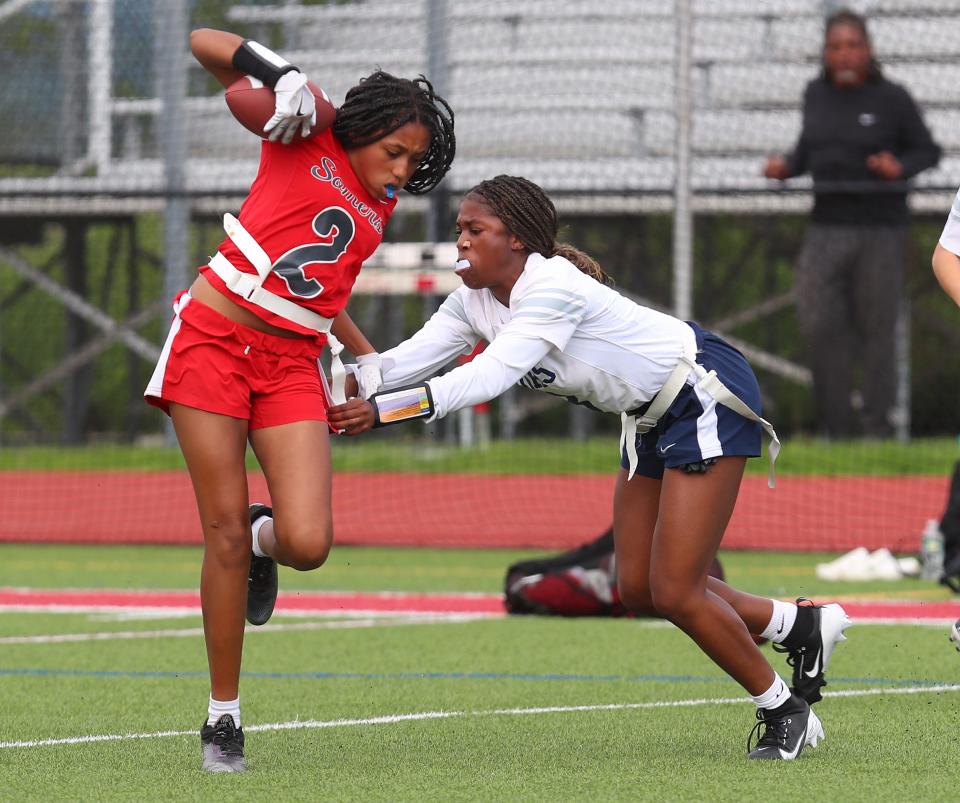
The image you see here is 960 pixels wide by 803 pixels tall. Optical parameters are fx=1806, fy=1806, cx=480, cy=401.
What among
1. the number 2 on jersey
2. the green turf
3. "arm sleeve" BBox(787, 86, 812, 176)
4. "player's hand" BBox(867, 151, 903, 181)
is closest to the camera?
the number 2 on jersey

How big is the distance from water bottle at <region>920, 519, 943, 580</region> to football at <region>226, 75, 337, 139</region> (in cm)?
563

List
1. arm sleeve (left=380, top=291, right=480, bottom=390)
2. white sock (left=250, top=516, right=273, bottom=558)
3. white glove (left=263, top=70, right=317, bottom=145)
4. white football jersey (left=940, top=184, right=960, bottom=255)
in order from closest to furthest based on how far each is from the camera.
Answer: white glove (left=263, top=70, right=317, bottom=145), white sock (left=250, top=516, right=273, bottom=558), arm sleeve (left=380, top=291, right=480, bottom=390), white football jersey (left=940, top=184, right=960, bottom=255)

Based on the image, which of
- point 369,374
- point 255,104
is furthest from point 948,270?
point 255,104

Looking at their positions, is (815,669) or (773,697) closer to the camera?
(773,697)

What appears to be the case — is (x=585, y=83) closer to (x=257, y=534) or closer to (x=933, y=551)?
(x=933, y=551)

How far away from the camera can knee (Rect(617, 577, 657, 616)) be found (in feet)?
18.5

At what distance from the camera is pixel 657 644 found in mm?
7762

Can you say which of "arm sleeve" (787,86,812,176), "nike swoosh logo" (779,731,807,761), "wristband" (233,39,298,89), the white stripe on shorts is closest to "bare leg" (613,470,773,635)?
"nike swoosh logo" (779,731,807,761)

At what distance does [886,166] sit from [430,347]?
24.7 feet

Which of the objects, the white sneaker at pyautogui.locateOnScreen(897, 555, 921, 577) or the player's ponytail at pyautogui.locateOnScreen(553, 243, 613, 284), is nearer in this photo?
the player's ponytail at pyautogui.locateOnScreen(553, 243, 613, 284)

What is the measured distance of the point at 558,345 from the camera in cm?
513

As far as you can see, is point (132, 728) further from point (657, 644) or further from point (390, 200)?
point (657, 644)

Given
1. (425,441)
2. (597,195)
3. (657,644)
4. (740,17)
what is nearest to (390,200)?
(657,644)

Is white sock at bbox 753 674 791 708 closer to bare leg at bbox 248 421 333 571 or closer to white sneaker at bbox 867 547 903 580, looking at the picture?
bare leg at bbox 248 421 333 571
